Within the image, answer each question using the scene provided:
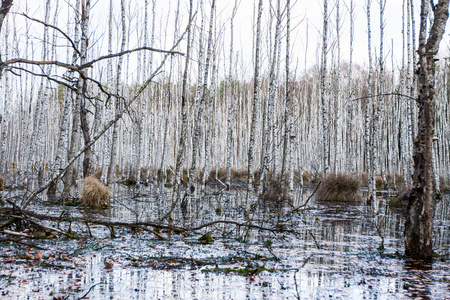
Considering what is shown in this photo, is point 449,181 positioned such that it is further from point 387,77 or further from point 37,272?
point 37,272

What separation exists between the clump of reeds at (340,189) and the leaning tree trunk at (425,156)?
30.1ft

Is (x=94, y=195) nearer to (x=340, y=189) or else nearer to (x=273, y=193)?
(x=273, y=193)

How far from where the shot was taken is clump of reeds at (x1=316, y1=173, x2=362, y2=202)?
44.8ft

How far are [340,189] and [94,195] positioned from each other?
8820mm

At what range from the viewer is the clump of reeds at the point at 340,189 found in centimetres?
1366

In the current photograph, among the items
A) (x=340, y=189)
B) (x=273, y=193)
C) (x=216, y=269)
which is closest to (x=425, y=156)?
(x=216, y=269)

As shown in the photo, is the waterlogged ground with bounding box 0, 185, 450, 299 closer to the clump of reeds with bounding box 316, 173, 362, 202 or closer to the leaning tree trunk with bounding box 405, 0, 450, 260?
the leaning tree trunk with bounding box 405, 0, 450, 260

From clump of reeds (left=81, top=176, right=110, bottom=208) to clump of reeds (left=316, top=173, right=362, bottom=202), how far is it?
26.4 feet

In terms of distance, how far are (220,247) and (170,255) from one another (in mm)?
919

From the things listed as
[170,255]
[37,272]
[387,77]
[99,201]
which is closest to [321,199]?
[99,201]

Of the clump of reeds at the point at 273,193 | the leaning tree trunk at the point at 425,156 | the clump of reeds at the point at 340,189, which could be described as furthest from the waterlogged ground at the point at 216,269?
the clump of reeds at the point at 340,189

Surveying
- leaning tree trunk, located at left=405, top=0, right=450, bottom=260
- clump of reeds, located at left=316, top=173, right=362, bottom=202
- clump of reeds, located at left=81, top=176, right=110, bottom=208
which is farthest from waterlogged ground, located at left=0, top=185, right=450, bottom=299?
clump of reeds, located at left=316, top=173, right=362, bottom=202

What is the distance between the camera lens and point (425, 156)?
4.57 meters

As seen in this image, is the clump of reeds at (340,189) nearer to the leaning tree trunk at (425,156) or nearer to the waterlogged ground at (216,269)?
the waterlogged ground at (216,269)
